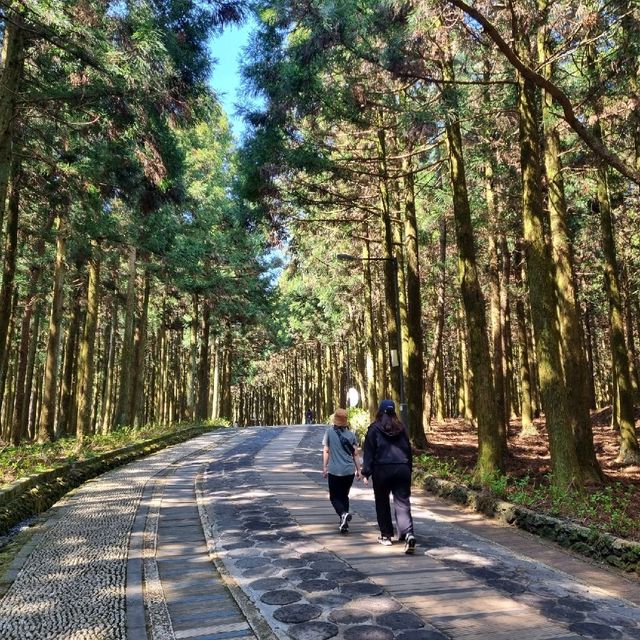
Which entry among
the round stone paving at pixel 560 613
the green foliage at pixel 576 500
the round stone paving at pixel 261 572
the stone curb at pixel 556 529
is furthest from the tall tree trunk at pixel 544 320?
the round stone paving at pixel 261 572

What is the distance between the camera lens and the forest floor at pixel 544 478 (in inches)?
310

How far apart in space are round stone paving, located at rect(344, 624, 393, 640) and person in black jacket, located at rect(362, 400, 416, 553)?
2.53 meters

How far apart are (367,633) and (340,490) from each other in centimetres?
353

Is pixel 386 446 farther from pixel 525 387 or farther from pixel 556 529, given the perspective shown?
pixel 525 387

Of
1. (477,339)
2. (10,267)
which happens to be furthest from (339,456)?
(10,267)

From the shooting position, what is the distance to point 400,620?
4.52 m

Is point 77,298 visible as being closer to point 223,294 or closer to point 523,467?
point 223,294

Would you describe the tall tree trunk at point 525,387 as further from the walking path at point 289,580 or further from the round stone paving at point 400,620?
the round stone paving at point 400,620

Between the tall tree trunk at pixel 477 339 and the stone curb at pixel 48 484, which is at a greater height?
the tall tree trunk at pixel 477 339

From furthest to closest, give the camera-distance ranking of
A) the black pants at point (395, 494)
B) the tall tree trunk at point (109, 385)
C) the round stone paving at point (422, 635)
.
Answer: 1. the tall tree trunk at point (109, 385)
2. the black pants at point (395, 494)
3. the round stone paving at point (422, 635)

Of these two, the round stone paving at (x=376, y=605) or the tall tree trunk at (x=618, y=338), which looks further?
the tall tree trunk at (x=618, y=338)

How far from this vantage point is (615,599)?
5.29 m

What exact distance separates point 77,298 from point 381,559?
69.2ft

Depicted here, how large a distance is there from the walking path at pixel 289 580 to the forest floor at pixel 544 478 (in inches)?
32.3
